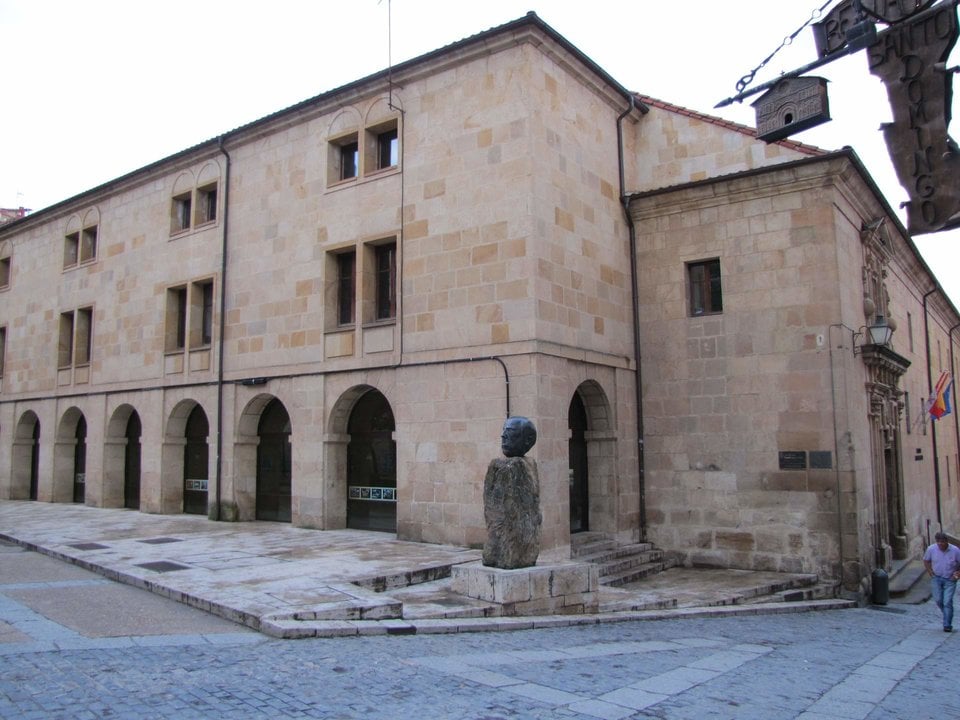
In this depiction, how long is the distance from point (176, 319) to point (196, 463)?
3.56m

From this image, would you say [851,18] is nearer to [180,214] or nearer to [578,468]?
[578,468]

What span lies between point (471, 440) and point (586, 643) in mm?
5690

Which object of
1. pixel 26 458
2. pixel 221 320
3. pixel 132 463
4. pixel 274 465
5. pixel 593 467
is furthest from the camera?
pixel 26 458

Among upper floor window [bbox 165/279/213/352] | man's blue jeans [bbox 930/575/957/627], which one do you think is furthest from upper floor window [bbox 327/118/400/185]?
→ man's blue jeans [bbox 930/575/957/627]

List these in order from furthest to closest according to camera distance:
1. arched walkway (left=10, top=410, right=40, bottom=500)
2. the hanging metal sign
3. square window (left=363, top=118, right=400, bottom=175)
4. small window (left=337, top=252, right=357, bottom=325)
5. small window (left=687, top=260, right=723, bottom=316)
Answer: arched walkway (left=10, top=410, right=40, bottom=500) → small window (left=337, top=252, right=357, bottom=325) → square window (left=363, top=118, right=400, bottom=175) → small window (left=687, top=260, right=723, bottom=316) → the hanging metal sign

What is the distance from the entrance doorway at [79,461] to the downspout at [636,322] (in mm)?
15951

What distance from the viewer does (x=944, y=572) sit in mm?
11602

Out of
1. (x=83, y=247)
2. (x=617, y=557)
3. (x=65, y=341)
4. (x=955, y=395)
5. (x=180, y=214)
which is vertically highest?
(x=180, y=214)

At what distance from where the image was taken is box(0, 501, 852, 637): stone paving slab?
8469 millimetres

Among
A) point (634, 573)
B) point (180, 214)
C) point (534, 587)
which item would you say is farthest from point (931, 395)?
point (180, 214)

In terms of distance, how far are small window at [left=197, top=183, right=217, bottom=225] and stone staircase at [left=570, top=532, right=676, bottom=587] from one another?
11.6 m

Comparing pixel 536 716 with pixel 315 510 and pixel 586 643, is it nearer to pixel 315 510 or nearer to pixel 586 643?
pixel 586 643

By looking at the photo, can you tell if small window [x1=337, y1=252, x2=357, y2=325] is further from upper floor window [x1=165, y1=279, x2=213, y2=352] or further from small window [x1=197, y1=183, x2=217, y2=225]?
small window [x1=197, y1=183, x2=217, y2=225]

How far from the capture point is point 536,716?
5566mm
